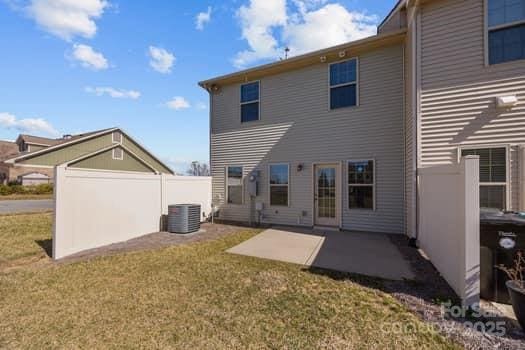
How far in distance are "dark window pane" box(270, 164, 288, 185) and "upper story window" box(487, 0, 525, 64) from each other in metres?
5.68

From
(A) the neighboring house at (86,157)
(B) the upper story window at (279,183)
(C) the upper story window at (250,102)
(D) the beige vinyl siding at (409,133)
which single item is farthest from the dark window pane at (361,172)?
(A) the neighboring house at (86,157)

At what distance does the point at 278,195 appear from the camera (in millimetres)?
8258

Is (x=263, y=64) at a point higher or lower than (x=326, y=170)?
higher

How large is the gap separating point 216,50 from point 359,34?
5703 mm

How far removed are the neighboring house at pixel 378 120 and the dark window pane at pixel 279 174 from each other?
37 mm

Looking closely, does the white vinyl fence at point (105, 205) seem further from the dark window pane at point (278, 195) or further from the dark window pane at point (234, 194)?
the dark window pane at point (278, 195)

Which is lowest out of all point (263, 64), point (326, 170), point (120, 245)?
point (120, 245)

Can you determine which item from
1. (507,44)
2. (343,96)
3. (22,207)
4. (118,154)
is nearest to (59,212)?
(343,96)

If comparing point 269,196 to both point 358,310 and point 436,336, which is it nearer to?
point 358,310

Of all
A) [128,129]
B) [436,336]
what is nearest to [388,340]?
[436,336]

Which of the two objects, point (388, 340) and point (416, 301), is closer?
point (388, 340)

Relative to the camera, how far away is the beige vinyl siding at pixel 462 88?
4516 mm

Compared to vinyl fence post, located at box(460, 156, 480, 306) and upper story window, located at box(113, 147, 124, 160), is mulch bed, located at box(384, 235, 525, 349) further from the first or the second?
upper story window, located at box(113, 147, 124, 160)

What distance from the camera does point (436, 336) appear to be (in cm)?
225
